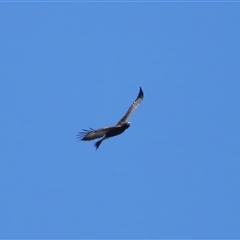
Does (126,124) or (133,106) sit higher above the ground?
(133,106)

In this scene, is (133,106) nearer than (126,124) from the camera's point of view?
Result: No

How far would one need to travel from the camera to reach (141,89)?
129 feet

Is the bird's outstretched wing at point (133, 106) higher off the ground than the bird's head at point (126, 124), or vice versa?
the bird's outstretched wing at point (133, 106)

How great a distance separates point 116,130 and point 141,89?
4.69 metres

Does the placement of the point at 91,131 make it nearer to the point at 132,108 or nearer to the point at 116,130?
the point at 116,130

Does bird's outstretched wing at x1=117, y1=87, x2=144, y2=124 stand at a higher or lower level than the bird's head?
higher

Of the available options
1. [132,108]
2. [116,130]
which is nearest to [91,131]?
[116,130]

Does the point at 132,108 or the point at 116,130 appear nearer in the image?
the point at 116,130

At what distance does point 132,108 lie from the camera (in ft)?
125

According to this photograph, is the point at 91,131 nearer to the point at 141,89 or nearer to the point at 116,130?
the point at 116,130

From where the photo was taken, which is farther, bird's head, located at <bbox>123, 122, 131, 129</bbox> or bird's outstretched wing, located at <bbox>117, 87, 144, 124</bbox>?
bird's outstretched wing, located at <bbox>117, 87, 144, 124</bbox>

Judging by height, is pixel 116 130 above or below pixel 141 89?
below

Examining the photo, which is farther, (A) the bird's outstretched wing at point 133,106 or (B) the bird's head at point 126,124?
(A) the bird's outstretched wing at point 133,106

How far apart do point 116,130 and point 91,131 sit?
1.07 m
